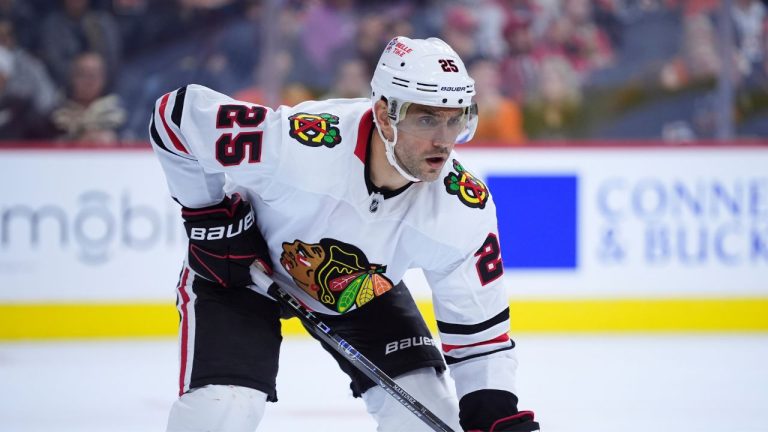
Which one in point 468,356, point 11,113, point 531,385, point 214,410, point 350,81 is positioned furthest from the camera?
point 350,81

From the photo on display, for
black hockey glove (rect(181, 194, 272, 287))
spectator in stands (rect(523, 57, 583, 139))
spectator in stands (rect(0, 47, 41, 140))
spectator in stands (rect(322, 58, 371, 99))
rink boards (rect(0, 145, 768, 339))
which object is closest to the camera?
black hockey glove (rect(181, 194, 272, 287))

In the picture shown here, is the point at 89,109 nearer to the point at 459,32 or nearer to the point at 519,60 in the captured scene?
the point at 459,32

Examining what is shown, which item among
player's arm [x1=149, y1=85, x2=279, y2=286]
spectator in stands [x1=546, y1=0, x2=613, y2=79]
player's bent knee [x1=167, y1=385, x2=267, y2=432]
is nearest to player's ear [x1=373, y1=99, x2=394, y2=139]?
player's arm [x1=149, y1=85, x2=279, y2=286]

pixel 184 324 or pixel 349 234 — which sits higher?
pixel 349 234

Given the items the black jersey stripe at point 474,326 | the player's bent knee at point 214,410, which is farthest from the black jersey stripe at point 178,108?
the black jersey stripe at point 474,326

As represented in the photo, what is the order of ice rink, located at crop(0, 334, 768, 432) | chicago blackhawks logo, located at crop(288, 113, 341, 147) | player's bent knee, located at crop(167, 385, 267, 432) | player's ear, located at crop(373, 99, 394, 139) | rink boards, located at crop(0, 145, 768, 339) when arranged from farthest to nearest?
rink boards, located at crop(0, 145, 768, 339) → ice rink, located at crop(0, 334, 768, 432) → chicago blackhawks logo, located at crop(288, 113, 341, 147) → player's ear, located at crop(373, 99, 394, 139) → player's bent knee, located at crop(167, 385, 267, 432)

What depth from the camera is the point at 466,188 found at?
2.82 meters

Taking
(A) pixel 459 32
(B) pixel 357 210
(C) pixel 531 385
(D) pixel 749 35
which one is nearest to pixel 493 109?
(A) pixel 459 32

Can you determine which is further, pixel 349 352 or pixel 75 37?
pixel 75 37

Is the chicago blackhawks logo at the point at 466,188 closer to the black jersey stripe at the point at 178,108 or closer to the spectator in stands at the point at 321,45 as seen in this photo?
the black jersey stripe at the point at 178,108

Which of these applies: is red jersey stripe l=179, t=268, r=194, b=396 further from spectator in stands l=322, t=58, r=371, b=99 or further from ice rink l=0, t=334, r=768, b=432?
spectator in stands l=322, t=58, r=371, b=99

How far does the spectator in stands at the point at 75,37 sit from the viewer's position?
222 inches

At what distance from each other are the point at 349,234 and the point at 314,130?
273 millimetres

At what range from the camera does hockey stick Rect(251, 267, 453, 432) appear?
282cm
